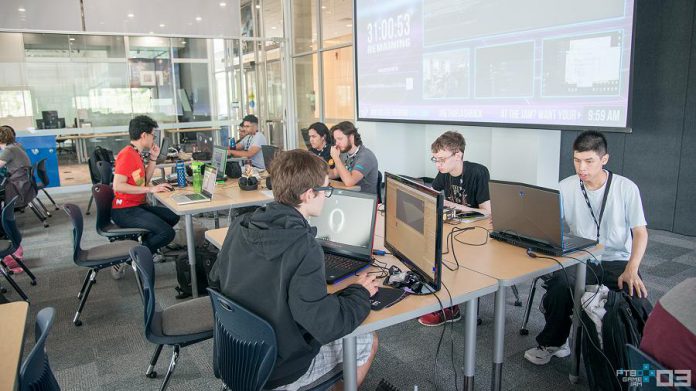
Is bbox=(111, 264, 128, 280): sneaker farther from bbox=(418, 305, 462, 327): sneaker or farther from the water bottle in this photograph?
bbox=(418, 305, 462, 327): sneaker

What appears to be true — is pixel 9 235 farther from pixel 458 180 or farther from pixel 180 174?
pixel 458 180

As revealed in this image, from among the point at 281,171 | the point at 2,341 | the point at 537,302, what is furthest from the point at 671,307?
the point at 537,302

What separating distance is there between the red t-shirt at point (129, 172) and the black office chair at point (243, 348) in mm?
2500

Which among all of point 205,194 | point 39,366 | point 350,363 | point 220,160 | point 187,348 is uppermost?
point 220,160

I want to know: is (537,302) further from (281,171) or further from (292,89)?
(292,89)

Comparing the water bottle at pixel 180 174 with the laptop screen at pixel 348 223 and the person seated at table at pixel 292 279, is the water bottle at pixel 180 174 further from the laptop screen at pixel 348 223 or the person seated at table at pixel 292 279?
the person seated at table at pixel 292 279

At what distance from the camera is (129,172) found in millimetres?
3914

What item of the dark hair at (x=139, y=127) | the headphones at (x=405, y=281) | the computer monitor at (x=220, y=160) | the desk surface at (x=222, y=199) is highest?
the dark hair at (x=139, y=127)

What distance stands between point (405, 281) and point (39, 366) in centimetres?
127

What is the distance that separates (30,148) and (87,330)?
232 inches

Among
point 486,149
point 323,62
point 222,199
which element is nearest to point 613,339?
Result: point 222,199

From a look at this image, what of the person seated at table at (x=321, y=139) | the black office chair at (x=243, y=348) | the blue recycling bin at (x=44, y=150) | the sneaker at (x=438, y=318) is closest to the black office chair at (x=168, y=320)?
the black office chair at (x=243, y=348)

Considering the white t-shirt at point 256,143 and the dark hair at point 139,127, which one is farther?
the white t-shirt at point 256,143

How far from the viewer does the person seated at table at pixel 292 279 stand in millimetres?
1572
